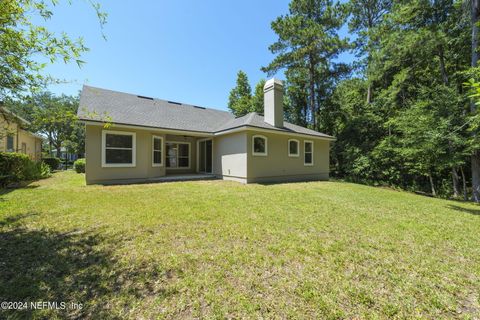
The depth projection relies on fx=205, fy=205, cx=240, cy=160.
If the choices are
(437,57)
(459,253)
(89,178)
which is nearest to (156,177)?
(89,178)

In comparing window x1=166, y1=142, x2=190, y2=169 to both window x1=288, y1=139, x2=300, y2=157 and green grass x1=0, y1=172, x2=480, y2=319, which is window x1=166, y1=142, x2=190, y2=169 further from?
green grass x1=0, y1=172, x2=480, y2=319

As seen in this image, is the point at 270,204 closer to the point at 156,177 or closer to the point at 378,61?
the point at 156,177

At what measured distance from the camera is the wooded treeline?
1030 centimetres

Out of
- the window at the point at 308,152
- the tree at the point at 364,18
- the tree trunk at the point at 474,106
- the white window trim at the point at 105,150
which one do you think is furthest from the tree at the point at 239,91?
the tree trunk at the point at 474,106

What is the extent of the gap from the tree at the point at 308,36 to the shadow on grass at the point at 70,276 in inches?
678

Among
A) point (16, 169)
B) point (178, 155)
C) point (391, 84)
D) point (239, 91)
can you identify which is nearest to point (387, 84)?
point (391, 84)

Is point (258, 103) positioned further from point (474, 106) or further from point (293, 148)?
point (474, 106)

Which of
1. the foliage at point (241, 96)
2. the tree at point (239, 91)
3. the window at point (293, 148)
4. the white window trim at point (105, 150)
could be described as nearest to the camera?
the white window trim at point (105, 150)

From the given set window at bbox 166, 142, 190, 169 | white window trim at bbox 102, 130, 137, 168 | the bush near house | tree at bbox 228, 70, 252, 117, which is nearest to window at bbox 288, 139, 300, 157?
window at bbox 166, 142, 190, 169

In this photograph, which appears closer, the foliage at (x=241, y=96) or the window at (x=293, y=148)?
the window at (x=293, y=148)

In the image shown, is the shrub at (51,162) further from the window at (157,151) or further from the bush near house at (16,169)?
the window at (157,151)

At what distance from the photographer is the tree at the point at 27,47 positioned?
318 cm

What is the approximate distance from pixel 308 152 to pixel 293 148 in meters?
1.49

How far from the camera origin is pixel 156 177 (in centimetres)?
1070
